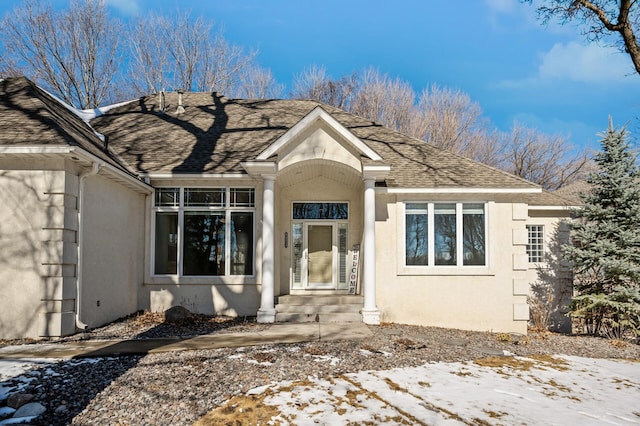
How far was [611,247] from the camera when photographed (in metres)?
11.2

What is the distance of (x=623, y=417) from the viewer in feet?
17.4

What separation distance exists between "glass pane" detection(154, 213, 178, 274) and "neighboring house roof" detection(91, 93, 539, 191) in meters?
1.18

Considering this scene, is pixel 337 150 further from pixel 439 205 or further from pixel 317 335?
pixel 317 335

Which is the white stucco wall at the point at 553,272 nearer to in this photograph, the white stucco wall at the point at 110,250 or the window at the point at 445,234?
the window at the point at 445,234

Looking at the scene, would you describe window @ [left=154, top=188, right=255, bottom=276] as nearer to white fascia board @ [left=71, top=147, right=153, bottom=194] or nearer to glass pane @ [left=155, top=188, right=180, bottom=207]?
glass pane @ [left=155, top=188, right=180, bottom=207]

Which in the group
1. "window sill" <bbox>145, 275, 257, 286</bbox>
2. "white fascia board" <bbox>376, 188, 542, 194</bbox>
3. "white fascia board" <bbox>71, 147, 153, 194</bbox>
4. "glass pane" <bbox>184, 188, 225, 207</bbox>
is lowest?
"window sill" <bbox>145, 275, 257, 286</bbox>

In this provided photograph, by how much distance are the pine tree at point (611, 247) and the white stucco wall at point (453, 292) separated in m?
1.88

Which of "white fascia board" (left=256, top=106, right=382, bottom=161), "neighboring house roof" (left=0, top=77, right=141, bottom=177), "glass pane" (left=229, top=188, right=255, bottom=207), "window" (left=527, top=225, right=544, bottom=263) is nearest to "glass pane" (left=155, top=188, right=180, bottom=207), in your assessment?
"neighboring house roof" (left=0, top=77, right=141, bottom=177)

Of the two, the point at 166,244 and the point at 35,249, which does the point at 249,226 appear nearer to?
the point at 166,244

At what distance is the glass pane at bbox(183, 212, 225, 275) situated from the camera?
436 inches

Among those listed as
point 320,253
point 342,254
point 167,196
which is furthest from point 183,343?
point 342,254

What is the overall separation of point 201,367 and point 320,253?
6737 millimetres

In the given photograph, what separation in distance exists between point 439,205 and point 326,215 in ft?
9.82

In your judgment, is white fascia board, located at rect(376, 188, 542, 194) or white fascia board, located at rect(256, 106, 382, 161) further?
white fascia board, located at rect(376, 188, 542, 194)
